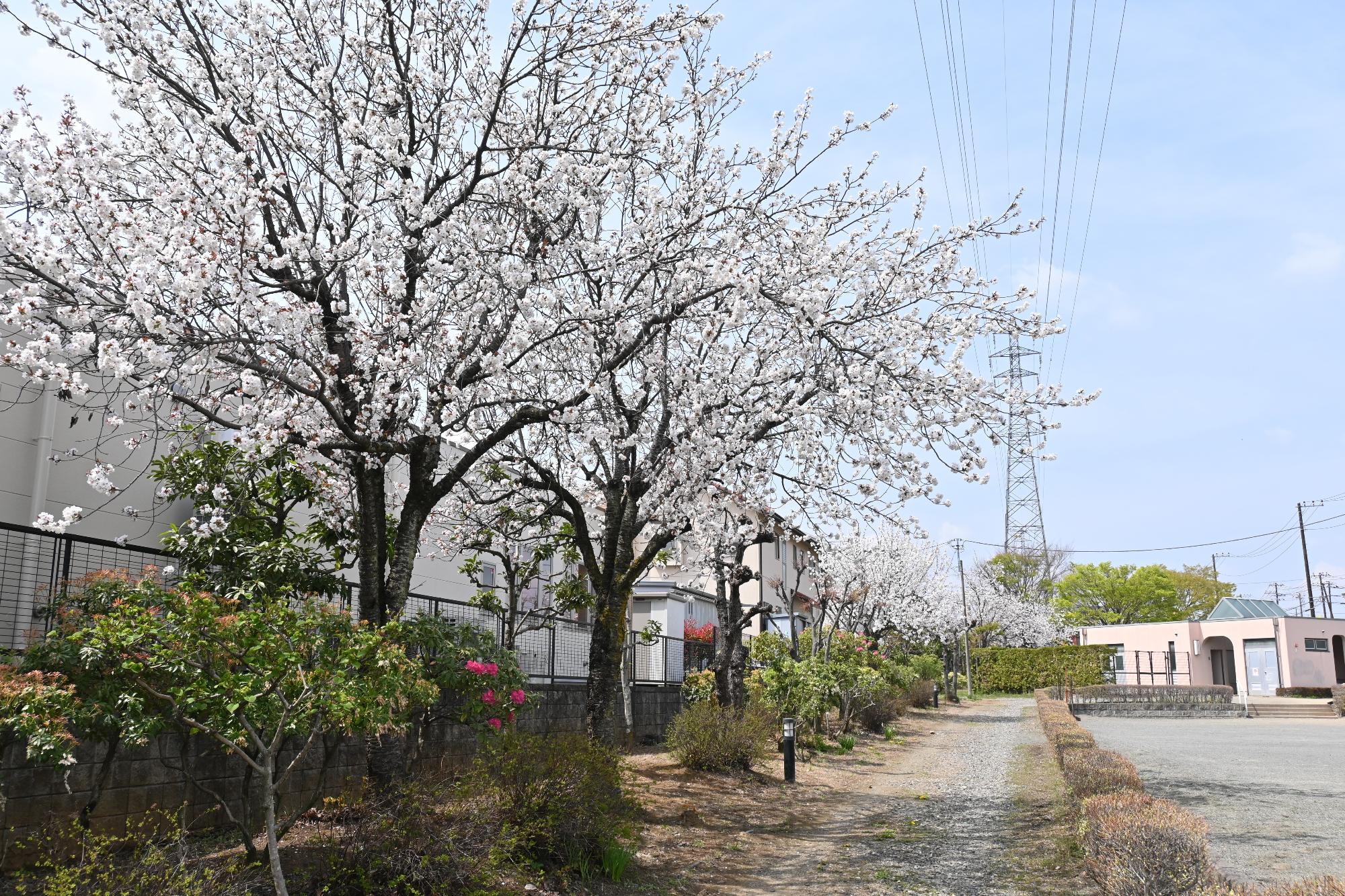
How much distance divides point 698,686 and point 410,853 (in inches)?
470

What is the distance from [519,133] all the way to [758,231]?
263 cm

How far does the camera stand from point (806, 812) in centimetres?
1130

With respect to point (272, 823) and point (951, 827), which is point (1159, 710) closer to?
point (951, 827)

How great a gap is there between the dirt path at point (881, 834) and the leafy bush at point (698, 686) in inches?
97.9

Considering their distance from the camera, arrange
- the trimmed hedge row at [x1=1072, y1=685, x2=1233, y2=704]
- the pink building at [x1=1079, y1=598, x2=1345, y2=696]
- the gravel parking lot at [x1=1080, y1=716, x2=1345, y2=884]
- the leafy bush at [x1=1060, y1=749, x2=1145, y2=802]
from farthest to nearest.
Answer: the pink building at [x1=1079, y1=598, x2=1345, y2=696]
the trimmed hedge row at [x1=1072, y1=685, x2=1233, y2=704]
the leafy bush at [x1=1060, y1=749, x2=1145, y2=802]
the gravel parking lot at [x1=1080, y1=716, x2=1345, y2=884]

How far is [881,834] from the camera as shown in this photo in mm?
9867

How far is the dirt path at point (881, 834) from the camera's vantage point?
25.1ft

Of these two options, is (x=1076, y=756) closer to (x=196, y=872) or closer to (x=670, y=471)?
(x=670, y=471)

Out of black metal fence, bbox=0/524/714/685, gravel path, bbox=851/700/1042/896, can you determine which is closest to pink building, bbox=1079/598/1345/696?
gravel path, bbox=851/700/1042/896

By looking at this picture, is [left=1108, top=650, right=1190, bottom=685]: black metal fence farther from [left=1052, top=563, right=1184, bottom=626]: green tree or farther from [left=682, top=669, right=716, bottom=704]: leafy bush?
[left=682, top=669, right=716, bottom=704]: leafy bush

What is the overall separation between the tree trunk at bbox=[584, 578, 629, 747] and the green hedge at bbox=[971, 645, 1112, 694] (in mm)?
36086

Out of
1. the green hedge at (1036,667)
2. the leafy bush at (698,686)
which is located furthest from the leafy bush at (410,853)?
the green hedge at (1036,667)

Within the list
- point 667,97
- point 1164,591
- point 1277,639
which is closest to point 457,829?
point 667,97

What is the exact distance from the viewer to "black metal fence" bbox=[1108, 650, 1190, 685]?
46875 mm
